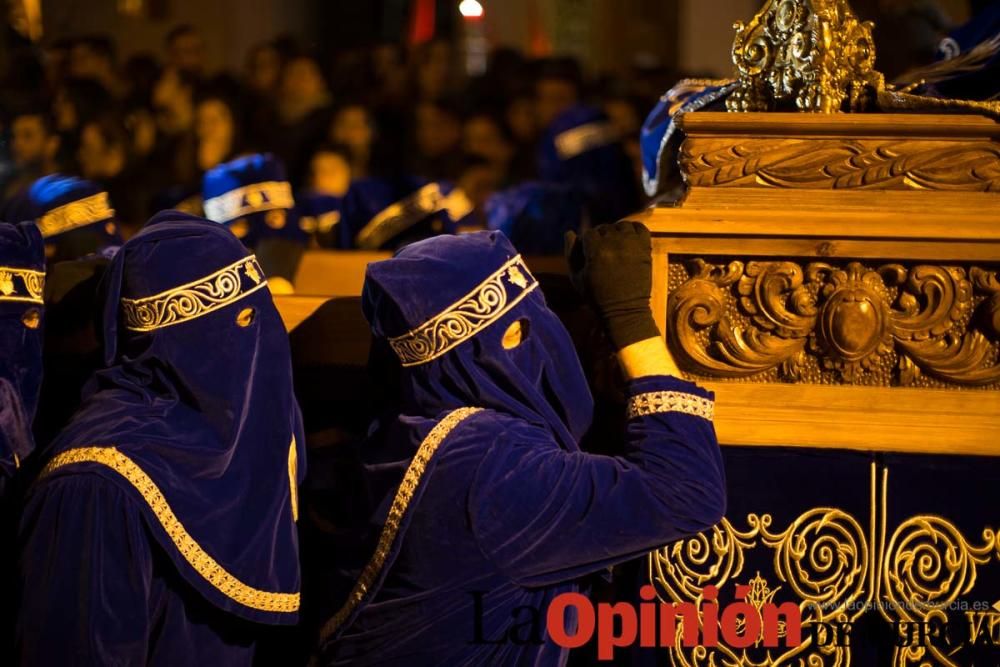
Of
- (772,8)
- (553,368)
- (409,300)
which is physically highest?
(772,8)

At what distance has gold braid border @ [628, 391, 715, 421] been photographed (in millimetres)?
1948

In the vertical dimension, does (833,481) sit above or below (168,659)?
above

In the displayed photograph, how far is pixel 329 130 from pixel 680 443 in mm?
4589

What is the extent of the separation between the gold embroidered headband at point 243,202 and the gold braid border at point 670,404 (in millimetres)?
2606

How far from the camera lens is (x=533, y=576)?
6.44 feet

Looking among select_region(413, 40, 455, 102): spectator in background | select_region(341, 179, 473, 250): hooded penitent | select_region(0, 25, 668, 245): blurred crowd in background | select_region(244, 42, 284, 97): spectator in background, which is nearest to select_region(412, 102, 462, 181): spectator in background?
select_region(0, 25, 668, 245): blurred crowd in background

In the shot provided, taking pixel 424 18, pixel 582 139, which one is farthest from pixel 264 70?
pixel 424 18

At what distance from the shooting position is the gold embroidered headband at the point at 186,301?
2.10m

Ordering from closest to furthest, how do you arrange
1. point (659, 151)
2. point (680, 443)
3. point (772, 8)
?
1. point (680, 443)
2. point (772, 8)
3. point (659, 151)

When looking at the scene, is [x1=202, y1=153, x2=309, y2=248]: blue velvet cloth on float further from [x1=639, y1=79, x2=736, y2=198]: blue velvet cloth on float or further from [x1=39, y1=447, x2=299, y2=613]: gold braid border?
[x1=39, y1=447, x2=299, y2=613]: gold braid border

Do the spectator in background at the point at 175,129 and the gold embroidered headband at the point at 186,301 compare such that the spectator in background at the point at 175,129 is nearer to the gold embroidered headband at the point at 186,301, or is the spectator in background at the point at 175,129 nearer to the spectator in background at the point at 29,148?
the spectator in background at the point at 29,148

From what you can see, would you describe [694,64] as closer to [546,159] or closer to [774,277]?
[546,159]

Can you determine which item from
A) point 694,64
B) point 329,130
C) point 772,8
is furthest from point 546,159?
point 694,64

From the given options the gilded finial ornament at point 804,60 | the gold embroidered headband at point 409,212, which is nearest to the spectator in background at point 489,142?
the gold embroidered headband at point 409,212
